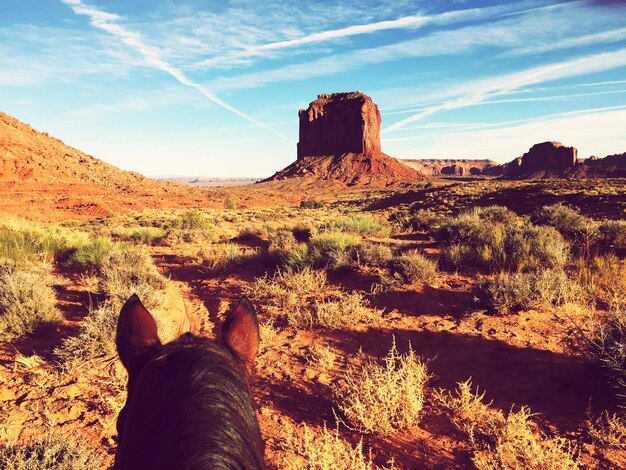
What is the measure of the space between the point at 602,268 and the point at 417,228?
10401mm

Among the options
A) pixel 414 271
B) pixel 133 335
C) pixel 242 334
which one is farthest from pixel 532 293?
pixel 133 335

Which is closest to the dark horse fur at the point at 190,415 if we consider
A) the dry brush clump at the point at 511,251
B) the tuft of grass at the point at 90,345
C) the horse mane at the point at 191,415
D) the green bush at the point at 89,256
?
the horse mane at the point at 191,415

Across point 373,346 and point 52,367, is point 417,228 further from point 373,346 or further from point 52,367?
point 52,367

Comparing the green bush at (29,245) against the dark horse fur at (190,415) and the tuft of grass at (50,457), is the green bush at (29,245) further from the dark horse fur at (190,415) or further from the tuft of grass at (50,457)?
the dark horse fur at (190,415)

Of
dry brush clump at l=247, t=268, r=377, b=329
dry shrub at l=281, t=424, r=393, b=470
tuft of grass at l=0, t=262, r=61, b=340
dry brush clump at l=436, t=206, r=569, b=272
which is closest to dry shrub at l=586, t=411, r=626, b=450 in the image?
dry shrub at l=281, t=424, r=393, b=470

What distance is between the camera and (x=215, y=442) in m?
0.88

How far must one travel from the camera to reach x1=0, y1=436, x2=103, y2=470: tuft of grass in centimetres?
272

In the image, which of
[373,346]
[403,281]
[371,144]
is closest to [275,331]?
[373,346]

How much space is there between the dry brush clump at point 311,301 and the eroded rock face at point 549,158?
126 m

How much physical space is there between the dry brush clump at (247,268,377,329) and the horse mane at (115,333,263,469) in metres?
4.79

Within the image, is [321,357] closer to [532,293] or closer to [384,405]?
[384,405]

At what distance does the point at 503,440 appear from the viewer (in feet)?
10.4

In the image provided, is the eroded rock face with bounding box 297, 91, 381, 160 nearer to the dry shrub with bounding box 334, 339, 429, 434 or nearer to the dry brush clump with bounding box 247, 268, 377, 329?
the dry brush clump with bounding box 247, 268, 377, 329

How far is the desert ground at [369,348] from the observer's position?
320cm
